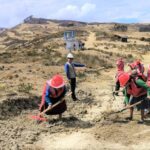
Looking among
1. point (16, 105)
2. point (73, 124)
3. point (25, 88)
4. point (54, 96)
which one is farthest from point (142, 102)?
point (25, 88)

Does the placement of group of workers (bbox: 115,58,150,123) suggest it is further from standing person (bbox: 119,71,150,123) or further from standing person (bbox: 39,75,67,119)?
standing person (bbox: 39,75,67,119)

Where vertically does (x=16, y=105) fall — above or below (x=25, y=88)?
below

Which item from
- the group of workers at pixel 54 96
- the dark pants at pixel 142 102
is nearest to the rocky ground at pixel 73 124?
the group of workers at pixel 54 96

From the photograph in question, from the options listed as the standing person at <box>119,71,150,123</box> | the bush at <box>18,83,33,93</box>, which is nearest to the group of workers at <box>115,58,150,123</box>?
the standing person at <box>119,71,150,123</box>

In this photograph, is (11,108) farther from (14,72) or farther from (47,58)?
(47,58)

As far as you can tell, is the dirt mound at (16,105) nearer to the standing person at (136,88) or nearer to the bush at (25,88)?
the bush at (25,88)

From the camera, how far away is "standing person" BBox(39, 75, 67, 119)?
12.2 m

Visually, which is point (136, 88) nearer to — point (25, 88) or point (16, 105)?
point (16, 105)

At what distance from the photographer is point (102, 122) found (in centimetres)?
1281

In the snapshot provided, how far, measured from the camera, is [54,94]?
12430mm

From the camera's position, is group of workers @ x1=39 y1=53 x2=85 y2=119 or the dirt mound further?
the dirt mound

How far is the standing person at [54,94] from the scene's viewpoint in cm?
1223

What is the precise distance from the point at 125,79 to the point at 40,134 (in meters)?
2.66

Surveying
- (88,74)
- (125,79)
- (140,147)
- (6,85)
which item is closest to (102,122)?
(125,79)
